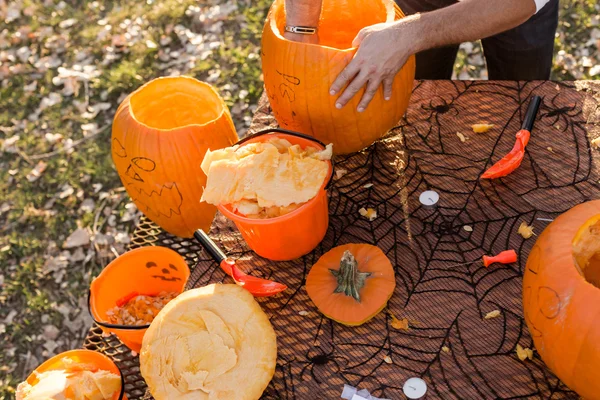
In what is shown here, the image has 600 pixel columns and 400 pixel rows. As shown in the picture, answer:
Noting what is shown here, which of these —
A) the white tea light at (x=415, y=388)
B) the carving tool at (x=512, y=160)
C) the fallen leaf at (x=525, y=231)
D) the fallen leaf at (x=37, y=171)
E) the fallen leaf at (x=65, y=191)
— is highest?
the carving tool at (x=512, y=160)

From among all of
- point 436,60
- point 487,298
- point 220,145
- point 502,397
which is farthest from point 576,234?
point 436,60

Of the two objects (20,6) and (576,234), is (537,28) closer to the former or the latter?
(576,234)

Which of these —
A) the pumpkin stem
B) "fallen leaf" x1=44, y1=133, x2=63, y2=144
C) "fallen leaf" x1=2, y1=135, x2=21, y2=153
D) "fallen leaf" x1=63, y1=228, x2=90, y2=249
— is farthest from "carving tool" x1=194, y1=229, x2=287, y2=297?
"fallen leaf" x1=2, y1=135, x2=21, y2=153

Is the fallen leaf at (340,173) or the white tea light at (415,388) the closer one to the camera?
the white tea light at (415,388)

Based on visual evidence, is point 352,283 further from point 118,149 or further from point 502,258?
point 118,149

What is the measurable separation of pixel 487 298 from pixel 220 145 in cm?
107

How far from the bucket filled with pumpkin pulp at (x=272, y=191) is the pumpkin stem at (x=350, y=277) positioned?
0.15 metres

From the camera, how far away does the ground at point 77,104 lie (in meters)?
2.91

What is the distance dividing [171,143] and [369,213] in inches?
29.7

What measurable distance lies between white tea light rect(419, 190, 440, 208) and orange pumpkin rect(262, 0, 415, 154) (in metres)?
0.25

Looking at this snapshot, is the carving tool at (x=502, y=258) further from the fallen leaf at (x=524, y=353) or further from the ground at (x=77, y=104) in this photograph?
the ground at (x=77, y=104)

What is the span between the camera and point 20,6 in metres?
4.42

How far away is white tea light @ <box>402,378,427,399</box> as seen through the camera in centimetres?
131

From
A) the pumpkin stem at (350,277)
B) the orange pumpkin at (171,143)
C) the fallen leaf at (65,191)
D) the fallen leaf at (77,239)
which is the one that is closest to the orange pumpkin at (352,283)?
the pumpkin stem at (350,277)
